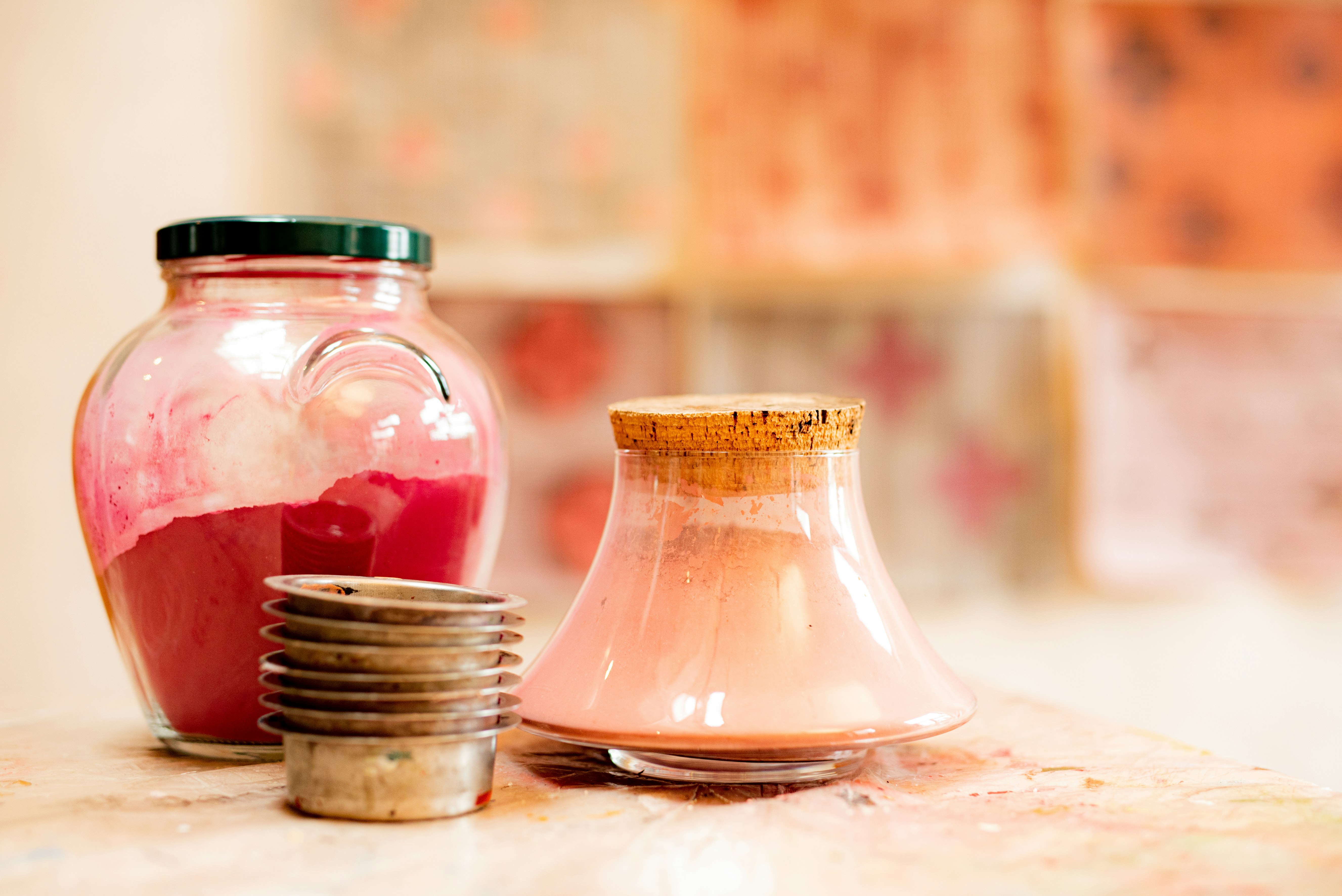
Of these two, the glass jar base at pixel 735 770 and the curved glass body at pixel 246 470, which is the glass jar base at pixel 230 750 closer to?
the curved glass body at pixel 246 470

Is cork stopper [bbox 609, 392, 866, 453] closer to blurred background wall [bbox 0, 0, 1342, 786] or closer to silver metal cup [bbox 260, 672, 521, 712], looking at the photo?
silver metal cup [bbox 260, 672, 521, 712]

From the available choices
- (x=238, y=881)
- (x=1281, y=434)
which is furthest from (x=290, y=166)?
(x=1281, y=434)

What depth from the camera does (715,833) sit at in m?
0.41

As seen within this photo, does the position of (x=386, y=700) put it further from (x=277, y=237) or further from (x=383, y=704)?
(x=277, y=237)

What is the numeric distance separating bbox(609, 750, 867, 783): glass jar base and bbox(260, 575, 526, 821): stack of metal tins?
0.27 ft

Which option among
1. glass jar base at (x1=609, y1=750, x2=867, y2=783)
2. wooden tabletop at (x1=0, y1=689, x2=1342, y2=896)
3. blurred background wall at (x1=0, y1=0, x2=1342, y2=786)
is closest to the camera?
wooden tabletop at (x1=0, y1=689, x2=1342, y2=896)

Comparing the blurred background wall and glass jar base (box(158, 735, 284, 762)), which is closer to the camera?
glass jar base (box(158, 735, 284, 762))

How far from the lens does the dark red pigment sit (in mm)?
512

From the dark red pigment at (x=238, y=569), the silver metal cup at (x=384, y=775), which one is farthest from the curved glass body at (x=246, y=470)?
the silver metal cup at (x=384, y=775)

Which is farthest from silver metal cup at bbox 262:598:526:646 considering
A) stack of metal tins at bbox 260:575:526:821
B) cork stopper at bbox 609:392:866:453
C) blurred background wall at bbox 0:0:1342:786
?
blurred background wall at bbox 0:0:1342:786

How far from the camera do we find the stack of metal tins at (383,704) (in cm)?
42

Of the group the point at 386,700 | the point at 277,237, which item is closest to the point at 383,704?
the point at 386,700

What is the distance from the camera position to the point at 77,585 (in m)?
1.47

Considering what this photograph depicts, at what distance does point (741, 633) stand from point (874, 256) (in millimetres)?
1136
